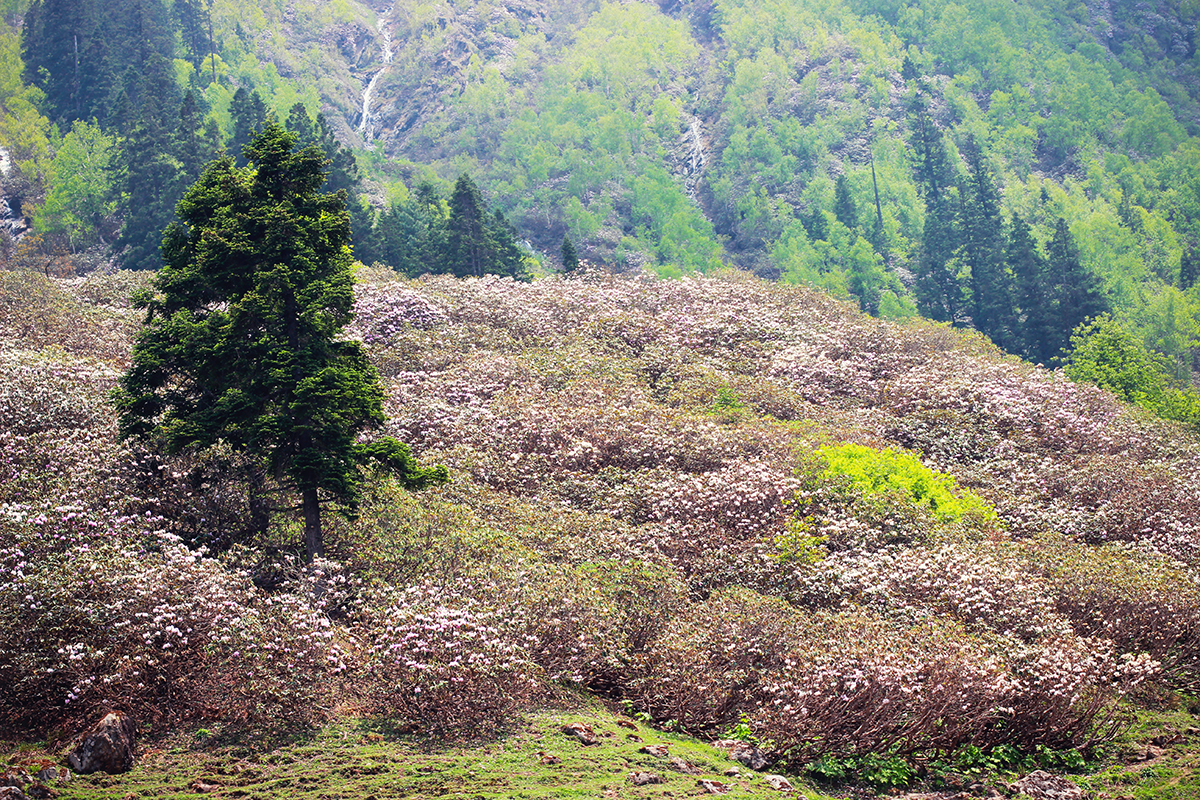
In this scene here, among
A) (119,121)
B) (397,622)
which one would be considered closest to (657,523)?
(397,622)

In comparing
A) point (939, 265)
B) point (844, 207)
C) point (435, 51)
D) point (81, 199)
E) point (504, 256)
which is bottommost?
point (504, 256)

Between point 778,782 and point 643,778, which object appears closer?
point 643,778

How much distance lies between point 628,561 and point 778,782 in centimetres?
705

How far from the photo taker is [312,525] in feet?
60.2

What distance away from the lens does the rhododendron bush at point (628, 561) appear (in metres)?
14.2

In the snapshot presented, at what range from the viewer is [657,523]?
23234 millimetres

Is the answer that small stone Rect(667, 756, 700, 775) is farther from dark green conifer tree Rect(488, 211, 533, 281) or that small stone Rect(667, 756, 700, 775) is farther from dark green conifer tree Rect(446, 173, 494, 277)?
dark green conifer tree Rect(488, 211, 533, 281)

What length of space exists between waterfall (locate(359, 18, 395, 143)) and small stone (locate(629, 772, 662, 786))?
118275mm

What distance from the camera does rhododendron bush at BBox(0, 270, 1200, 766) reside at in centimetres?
1422

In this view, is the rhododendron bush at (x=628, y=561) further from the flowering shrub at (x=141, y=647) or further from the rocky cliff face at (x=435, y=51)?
the rocky cliff face at (x=435, y=51)

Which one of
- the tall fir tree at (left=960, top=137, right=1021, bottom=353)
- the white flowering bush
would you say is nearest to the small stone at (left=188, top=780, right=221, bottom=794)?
the white flowering bush

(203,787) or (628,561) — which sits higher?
(628,561)

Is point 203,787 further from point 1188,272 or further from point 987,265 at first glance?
point 1188,272

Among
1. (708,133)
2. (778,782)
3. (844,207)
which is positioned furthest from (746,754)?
(708,133)
